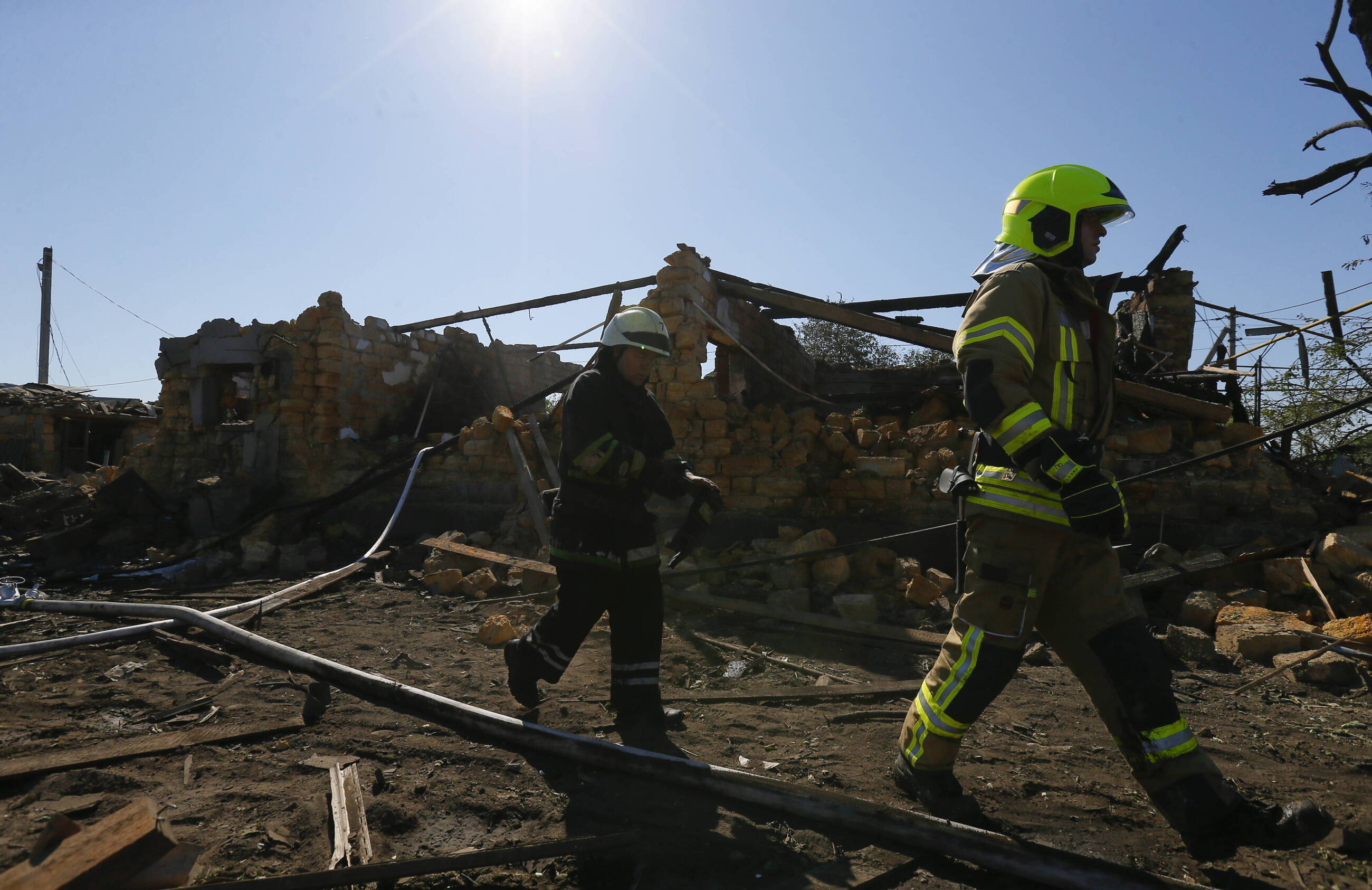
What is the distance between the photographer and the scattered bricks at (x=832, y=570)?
5.34 m

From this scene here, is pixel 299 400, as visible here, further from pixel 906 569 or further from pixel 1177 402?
pixel 1177 402

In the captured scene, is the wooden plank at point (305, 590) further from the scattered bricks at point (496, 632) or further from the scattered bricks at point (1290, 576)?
the scattered bricks at point (1290, 576)

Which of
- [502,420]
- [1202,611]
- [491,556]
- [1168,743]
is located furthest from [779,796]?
[502,420]

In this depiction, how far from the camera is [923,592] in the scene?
4.88m

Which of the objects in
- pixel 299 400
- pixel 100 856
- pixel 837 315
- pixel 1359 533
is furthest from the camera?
pixel 299 400

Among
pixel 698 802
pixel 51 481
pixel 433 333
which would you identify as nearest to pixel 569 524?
pixel 698 802

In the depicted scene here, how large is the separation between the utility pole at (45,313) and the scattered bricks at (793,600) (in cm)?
3128

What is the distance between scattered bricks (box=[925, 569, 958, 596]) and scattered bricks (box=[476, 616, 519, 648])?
278 centimetres

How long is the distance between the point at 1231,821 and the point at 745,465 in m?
4.60

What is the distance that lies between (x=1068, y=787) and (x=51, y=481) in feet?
57.2

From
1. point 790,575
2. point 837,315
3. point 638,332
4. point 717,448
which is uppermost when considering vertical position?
point 837,315

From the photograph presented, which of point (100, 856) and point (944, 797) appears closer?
point (100, 856)

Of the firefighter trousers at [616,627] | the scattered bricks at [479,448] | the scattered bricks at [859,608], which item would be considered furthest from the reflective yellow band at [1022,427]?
the scattered bricks at [479,448]

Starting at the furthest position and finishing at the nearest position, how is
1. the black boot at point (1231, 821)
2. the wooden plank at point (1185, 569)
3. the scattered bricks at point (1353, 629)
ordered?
1. the wooden plank at point (1185, 569)
2. the scattered bricks at point (1353, 629)
3. the black boot at point (1231, 821)
